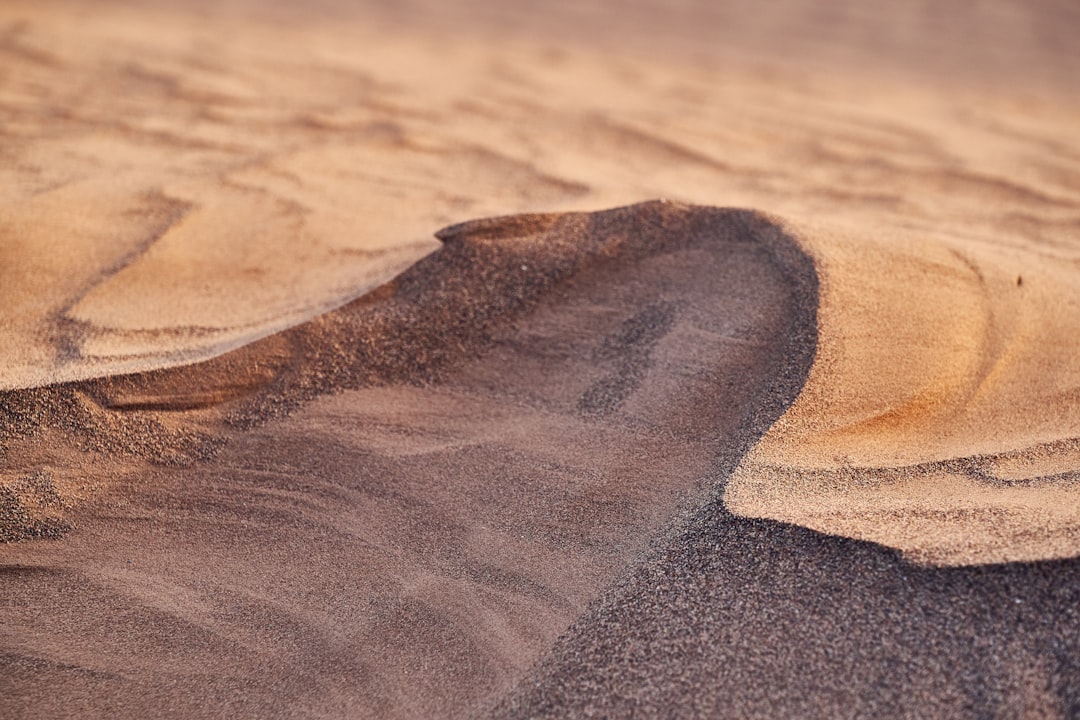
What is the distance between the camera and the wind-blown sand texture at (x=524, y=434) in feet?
4.34

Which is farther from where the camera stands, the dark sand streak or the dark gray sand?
the dark sand streak

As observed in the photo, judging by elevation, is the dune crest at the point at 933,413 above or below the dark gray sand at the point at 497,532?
above

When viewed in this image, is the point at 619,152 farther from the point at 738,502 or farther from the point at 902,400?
the point at 738,502

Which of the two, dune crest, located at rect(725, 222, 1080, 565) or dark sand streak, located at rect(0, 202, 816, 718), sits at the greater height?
dune crest, located at rect(725, 222, 1080, 565)

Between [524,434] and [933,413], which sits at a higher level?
[933,413]

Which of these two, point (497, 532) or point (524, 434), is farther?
point (524, 434)

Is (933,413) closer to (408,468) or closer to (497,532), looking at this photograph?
(497,532)

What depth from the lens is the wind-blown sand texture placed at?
1324 millimetres

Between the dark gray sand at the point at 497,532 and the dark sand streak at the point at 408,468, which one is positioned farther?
the dark sand streak at the point at 408,468

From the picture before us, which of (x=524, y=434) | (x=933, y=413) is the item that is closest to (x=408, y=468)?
(x=524, y=434)

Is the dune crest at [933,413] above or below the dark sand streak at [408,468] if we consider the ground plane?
above

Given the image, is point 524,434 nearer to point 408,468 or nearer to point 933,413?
point 408,468

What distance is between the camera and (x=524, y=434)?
5.93 ft

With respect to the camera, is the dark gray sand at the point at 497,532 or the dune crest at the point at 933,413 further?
the dune crest at the point at 933,413
